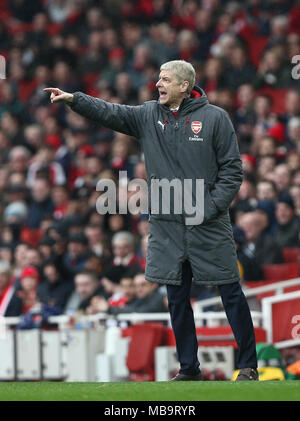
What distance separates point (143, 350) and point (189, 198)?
145 inches

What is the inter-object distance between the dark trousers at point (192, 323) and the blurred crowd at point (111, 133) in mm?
3891

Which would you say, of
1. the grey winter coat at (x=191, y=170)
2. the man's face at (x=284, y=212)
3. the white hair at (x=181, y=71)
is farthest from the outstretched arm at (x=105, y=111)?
the man's face at (x=284, y=212)

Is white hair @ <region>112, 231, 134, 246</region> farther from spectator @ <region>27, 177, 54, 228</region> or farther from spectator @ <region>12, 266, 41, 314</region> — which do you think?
spectator @ <region>27, 177, 54, 228</region>

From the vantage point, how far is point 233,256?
7.21 meters

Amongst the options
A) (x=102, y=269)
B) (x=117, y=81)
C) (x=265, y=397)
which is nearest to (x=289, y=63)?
(x=117, y=81)

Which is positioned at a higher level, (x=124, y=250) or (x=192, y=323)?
(x=124, y=250)

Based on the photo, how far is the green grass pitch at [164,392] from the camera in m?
5.75

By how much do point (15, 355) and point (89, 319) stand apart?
2.65ft

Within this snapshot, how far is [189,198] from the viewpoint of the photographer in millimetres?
7098

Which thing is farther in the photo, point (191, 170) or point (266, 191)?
point (266, 191)

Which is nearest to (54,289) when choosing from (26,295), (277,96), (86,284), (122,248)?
(26,295)

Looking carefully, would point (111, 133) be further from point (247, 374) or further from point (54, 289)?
point (247, 374)
